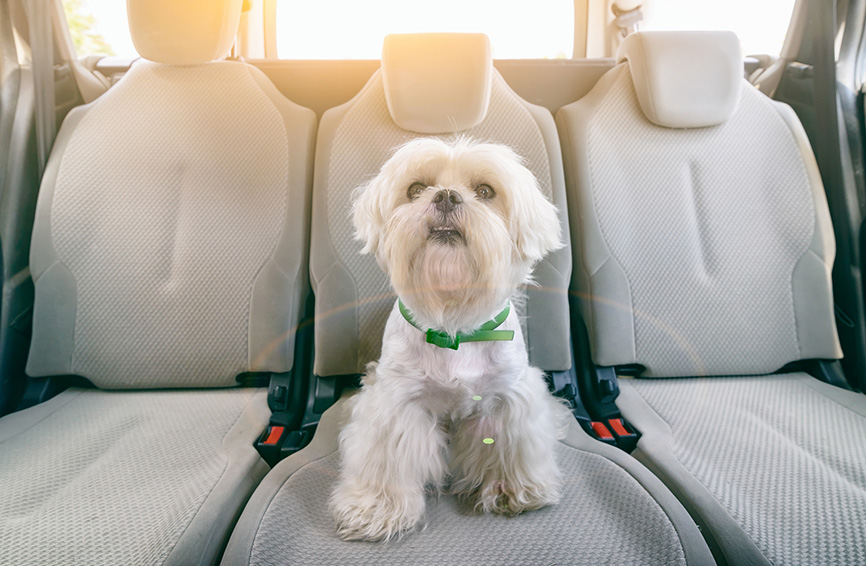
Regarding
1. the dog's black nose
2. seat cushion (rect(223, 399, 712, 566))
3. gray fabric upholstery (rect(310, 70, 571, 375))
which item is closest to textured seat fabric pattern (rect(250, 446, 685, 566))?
seat cushion (rect(223, 399, 712, 566))

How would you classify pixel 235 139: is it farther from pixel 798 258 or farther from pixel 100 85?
pixel 798 258

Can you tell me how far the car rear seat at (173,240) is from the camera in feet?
6.48

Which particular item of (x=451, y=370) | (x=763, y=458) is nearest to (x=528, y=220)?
(x=451, y=370)

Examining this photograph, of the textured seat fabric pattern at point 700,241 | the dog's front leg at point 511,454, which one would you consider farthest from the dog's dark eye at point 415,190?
the textured seat fabric pattern at point 700,241

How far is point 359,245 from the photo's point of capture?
80.7 inches

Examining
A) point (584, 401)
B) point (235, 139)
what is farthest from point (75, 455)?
point (584, 401)

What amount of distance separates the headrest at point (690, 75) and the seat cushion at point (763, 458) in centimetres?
117

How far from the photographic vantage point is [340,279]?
202 cm

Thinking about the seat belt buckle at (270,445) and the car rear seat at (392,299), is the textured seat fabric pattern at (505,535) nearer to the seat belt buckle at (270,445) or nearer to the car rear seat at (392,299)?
the car rear seat at (392,299)

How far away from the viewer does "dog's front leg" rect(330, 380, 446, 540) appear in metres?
1.44

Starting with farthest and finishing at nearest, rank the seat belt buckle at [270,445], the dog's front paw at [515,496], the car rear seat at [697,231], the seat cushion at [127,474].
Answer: the car rear seat at [697,231] < the seat belt buckle at [270,445] < the dog's front paw at [515,496] < the seat cushion at [127,474]

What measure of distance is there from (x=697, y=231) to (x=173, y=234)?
2.30 meters

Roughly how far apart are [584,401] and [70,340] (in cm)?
219

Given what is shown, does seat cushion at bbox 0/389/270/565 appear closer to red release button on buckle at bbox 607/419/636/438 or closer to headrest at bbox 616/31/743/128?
red release button on buckle at bbox 607/419/636/438
